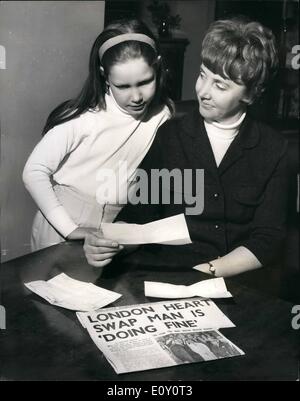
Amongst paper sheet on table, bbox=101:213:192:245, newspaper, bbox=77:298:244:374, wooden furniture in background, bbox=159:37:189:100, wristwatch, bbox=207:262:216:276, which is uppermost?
wooden furniture in background, bbox=159:37:189:100

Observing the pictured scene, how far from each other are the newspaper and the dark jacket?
387 mm

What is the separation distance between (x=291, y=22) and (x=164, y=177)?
63cm

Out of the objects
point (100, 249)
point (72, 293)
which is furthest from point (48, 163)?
point (72, 293)

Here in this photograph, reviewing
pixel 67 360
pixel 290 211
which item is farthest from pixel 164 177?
pixel 67 360

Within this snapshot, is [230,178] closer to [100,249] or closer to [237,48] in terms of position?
[237,48]

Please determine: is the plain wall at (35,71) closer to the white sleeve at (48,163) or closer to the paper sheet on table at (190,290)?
the white sleeve at (48,163)

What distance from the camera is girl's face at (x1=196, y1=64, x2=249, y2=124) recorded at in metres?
1.42

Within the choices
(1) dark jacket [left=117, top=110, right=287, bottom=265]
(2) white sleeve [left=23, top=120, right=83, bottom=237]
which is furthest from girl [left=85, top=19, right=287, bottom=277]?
(2) white sleeve [left=23, top=120, right=83, bottom=237]

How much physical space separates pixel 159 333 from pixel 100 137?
0.64 m

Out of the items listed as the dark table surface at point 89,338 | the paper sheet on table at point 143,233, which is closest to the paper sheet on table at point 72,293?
the dark table surface at point 89,338

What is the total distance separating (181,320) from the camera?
1.09 metres

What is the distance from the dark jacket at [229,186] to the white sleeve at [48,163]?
229mm

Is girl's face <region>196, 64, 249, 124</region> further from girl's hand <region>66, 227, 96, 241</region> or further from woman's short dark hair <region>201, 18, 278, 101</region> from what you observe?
girl's hand <region>66, 227, 96, 241</region>
